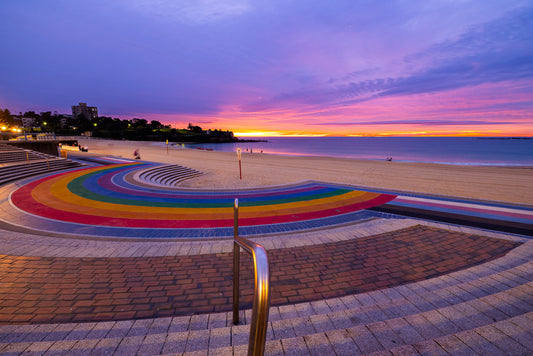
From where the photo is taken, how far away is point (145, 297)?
13.5 feet

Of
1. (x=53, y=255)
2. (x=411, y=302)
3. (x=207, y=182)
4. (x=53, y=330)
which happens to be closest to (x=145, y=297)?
(x=53, y=330)

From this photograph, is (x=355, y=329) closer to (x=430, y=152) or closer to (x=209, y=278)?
(x=209, y=278)

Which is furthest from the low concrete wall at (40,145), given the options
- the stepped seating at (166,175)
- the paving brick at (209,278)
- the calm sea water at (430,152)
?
the calm sea water at (430,152)

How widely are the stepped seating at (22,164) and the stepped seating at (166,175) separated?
7140mm

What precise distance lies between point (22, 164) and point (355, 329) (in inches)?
947

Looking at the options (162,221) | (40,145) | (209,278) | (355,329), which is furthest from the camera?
(40,145)

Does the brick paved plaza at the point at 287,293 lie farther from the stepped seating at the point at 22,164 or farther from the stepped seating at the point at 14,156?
the stepped seating at the point at 14,156

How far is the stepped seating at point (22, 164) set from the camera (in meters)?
14.8

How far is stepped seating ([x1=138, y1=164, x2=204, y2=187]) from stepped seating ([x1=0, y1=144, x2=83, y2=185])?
23.4ft

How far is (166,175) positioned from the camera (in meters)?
18.5

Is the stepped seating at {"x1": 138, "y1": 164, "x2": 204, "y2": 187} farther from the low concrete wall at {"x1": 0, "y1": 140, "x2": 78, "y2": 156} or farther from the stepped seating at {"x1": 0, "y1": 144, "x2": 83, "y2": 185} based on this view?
the low concrete wall at {"x1": 0, "y1": 140, "x2": 78, "y2": 156}

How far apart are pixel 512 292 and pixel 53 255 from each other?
9.21 metres

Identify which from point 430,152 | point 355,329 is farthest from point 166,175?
point 430,152

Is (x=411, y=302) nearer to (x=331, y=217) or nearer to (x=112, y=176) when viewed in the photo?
(x=331, y=217)
